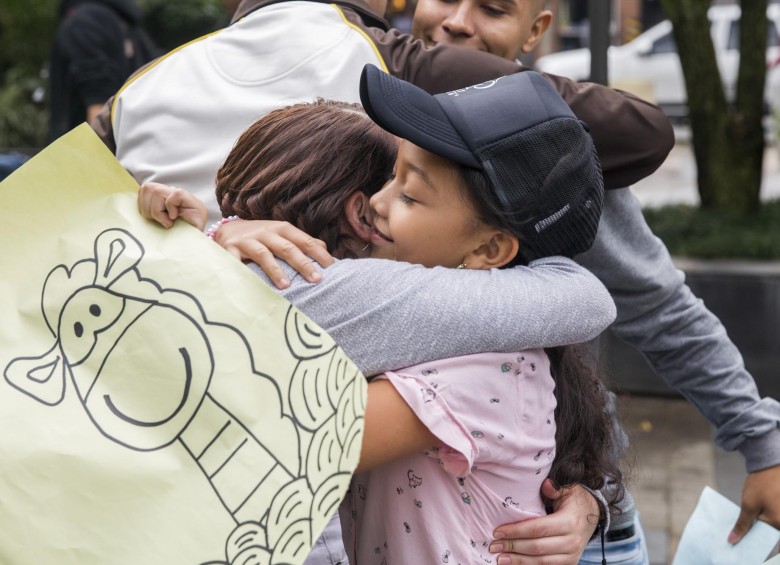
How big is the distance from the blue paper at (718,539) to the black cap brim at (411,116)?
123cm

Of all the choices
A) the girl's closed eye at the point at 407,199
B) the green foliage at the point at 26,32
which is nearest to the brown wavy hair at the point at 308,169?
the girl's closed eye at the point at 407,199

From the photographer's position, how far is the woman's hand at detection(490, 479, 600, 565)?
1731 millimetres

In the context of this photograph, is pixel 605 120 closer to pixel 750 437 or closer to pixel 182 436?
pixel 750 437

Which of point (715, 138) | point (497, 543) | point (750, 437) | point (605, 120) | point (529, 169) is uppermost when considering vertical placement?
point (529, 169)

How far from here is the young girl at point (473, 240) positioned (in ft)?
5.33

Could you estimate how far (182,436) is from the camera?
1.38 metres

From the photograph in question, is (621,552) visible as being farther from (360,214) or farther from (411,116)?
(411,116)

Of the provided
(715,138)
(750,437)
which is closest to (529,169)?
(750,437)

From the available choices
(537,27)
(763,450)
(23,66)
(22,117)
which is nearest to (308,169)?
(537,27)

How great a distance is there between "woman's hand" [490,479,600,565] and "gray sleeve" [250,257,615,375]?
0.31 metres

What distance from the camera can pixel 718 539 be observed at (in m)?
2.47

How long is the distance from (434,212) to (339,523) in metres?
0.49

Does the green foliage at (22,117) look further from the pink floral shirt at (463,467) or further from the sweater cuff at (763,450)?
the pink floral shirt at (463,467)

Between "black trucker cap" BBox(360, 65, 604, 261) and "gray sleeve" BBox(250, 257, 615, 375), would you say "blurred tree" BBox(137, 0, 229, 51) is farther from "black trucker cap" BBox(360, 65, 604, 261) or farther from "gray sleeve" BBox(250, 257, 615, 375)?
"gray sleeve" BBox(250, 257, 615, 375)
